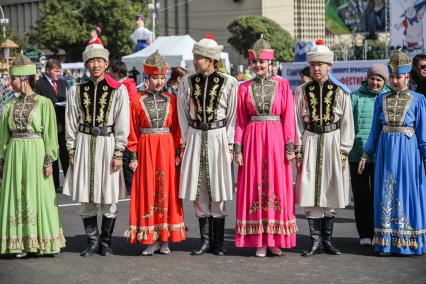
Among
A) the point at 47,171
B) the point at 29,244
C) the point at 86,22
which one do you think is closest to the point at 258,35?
the point at 86,22

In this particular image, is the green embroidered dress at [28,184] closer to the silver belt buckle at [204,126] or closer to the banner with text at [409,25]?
the silver belt buckle at [204,126]

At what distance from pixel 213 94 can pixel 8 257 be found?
2.54 m

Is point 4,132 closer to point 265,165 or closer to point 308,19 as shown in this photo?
point 265,165

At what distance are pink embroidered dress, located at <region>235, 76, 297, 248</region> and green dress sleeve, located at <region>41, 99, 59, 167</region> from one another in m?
1.77

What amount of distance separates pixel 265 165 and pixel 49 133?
6.93ft

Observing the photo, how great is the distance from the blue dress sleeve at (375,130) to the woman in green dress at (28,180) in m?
3.06

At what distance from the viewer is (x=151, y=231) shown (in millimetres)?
8047

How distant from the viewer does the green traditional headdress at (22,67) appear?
8180mm

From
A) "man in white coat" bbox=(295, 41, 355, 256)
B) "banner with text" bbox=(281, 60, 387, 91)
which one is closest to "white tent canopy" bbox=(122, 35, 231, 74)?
"banner with text" bbox=(281, 60, 387, 91)

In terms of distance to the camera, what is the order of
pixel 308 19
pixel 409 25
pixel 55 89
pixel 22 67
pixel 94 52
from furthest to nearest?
1. pixel 308 19
2. pixel 409 25
3. pixel 55 89
4. pixel 22 67
5. pixel 94 52

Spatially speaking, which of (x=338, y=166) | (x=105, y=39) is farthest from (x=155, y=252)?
(x=105, y=39)

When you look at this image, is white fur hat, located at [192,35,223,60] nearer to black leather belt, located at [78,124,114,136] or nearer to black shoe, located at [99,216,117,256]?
black leather belt, located at [78,124,114,136]

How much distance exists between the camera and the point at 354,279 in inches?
273

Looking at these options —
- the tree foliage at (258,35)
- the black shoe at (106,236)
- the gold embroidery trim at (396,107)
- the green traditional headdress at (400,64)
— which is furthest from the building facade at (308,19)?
the black shoe at (106,236)
